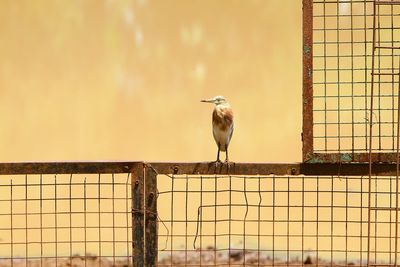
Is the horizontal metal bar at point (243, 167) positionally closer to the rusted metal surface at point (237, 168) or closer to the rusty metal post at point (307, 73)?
the rusted metal surface at point (237, 168)

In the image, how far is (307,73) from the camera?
4.34 m

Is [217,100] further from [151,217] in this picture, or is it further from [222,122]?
[151,217]

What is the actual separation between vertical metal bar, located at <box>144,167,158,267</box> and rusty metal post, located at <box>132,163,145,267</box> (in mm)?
31

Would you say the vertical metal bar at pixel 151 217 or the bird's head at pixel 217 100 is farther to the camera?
the bird's head at pixel 217 100

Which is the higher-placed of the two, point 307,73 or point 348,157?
point 307,73

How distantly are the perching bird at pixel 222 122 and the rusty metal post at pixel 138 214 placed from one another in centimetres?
93

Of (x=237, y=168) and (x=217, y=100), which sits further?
(x=217, y=100)

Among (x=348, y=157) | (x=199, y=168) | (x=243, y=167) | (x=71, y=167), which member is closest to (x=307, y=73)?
(x=348, y=157)

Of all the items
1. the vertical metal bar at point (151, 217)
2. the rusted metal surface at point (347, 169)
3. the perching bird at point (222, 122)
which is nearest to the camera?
the vertical metal bar at point (151, 217)

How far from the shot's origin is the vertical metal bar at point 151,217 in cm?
431

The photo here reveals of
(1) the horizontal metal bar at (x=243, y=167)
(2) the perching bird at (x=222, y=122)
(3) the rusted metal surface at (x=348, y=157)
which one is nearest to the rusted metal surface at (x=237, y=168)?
(1) the horizontal metal bar at (x=243, y=167)

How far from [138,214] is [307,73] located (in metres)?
1.36

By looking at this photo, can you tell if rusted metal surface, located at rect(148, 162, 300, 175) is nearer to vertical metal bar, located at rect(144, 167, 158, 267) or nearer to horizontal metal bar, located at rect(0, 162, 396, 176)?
horizontal metal bar, located at rect(0, 162, 396, 176)

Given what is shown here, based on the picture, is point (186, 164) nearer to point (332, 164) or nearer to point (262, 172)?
point (262, 172)
